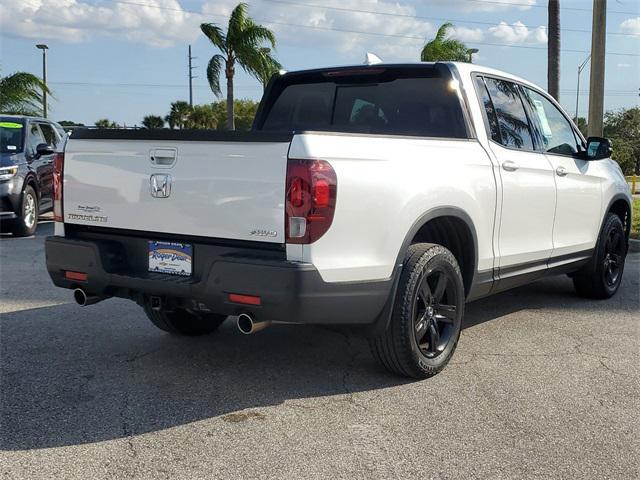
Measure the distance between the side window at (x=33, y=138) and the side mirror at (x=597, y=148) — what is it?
8.47 metres

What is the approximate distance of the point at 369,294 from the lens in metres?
3.73

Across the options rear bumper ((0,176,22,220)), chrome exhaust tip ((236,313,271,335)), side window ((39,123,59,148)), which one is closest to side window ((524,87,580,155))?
chrome exhaust tip ((236,313,271,335))

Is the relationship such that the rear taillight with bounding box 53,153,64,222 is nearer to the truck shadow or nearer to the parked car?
the truck shadow

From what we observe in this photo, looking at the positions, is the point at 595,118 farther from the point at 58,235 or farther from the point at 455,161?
the point at 58,235

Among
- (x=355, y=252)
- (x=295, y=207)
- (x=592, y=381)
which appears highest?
(x=295, y=207)

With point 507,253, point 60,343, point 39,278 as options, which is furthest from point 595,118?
point 60,343

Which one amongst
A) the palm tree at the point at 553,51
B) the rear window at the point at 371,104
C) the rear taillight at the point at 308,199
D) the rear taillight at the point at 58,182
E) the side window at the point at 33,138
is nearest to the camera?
the rear taillight at the point at 308,199

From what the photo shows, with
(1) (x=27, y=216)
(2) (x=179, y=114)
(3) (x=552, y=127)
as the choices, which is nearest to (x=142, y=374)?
(3) (x=552, y=127)

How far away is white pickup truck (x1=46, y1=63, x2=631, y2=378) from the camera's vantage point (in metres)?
3.51

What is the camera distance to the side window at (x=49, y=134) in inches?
471

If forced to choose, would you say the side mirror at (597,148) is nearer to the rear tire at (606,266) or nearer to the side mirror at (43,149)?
the rear tire at (606,266)

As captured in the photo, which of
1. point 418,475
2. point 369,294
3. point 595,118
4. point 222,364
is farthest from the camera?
point 595,118

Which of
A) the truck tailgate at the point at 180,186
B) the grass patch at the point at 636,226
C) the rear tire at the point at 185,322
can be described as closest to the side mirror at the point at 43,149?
the rear tire at the point at 185,322

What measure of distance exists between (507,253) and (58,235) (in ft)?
9.66
